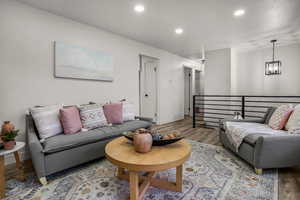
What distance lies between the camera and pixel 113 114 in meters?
2.79

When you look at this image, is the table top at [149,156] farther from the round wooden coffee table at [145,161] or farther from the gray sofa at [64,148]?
the gray sofa at [64,148]

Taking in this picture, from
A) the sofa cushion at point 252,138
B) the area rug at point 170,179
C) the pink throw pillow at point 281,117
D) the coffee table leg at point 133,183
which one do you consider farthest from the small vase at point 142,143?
the pink throw pillow at point 281,117

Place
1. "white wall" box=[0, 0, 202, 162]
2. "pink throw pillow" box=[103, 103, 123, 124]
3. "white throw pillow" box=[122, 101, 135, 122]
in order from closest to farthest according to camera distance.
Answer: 1. "white wall" box=[0, 0, 202, 162]
2. "pink throw pillow" box=[103, 103, 123, 124]
3. "white throw pillow" box=[122, 101, 135, 122]

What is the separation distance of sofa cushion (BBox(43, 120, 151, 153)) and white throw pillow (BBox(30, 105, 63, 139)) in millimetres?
141

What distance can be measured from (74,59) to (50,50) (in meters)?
0.38

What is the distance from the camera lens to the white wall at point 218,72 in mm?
4531

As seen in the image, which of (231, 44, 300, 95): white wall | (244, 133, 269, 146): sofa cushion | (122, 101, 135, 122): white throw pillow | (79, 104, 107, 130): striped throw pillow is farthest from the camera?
(231, 44, 300, 95): white wall

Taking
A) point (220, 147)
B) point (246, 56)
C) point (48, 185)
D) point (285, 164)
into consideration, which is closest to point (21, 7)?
point (48, 185)

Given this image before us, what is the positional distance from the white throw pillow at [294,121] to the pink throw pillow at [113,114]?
2.61 m

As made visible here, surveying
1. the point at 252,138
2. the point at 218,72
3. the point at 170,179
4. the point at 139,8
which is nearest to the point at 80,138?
the point at 170,179

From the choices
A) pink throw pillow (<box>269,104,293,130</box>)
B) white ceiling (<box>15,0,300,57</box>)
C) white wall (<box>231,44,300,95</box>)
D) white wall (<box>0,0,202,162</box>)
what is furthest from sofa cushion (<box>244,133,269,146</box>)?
white wall (<box>231,44,300,95</box>)

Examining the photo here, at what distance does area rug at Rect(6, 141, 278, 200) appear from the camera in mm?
1504

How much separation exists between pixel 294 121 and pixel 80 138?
292cm

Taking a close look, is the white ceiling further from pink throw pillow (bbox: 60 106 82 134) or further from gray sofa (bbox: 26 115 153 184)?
gray sofa (bbox: 26 115 153 184)
